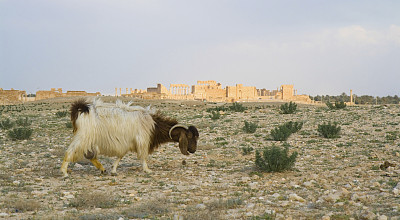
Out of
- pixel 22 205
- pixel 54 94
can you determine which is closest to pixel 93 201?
pixel 22 205

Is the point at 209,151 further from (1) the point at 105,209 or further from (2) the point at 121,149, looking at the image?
(1) the point at 105,209

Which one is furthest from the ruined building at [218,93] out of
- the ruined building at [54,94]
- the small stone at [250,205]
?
the small stone at [250,205]

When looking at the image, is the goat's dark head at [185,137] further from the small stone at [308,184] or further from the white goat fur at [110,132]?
the small stone at [308,184]

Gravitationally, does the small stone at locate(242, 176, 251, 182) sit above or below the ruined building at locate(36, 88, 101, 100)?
below

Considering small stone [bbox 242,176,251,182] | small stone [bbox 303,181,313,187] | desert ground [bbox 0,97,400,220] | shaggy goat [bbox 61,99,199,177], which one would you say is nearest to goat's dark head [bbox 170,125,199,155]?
shaggy goat [bbox 61,99,199,177]

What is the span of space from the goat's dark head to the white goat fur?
0.58 m

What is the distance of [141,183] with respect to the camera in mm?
7758

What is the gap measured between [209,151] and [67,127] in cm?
860

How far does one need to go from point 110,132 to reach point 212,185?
8.57ft

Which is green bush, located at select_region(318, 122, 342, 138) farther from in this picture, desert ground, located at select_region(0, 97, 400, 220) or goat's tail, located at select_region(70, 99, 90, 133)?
goat's tail, located at select_region(70, 99, 90, 133)

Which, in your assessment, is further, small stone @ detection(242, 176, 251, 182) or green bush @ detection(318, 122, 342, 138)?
green bush @ detection(318, 122, 342, 138)

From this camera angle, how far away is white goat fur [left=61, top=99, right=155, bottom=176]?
8219 millimetres

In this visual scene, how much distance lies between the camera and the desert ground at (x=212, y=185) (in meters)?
5.46

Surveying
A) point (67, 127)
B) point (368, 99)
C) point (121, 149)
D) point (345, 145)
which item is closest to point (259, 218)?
point (121, 149)
